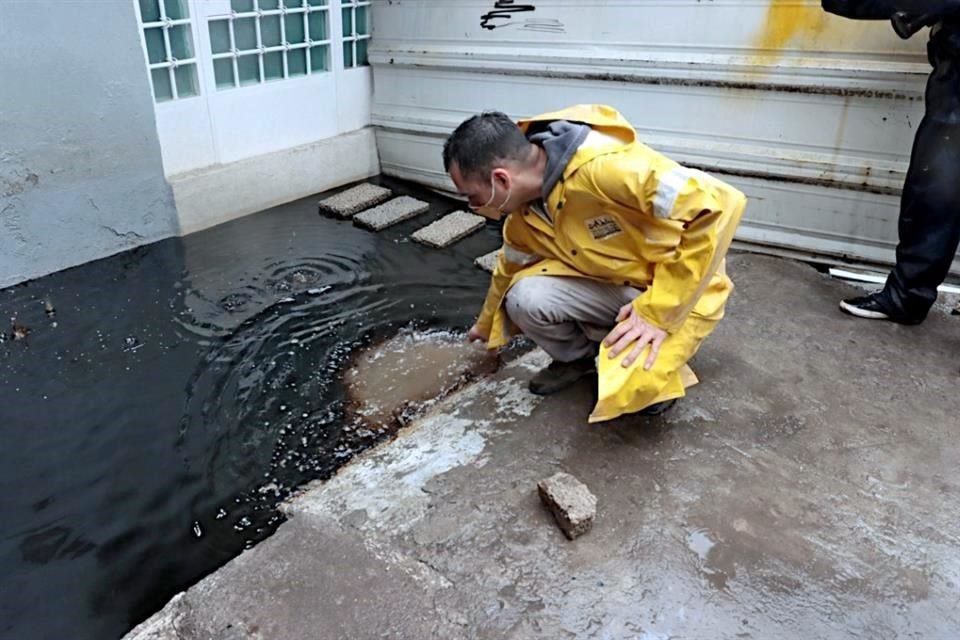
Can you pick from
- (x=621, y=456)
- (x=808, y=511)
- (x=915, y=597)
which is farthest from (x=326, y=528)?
(x=915, y=597)

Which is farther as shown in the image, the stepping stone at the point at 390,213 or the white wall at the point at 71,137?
the stepping stone at the point at 390,213

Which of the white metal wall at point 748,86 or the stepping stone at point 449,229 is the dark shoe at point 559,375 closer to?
the stepping stone at point 449,229

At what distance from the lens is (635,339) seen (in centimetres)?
219

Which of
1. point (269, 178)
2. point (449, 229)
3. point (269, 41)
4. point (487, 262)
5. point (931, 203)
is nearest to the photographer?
point (931, 203)

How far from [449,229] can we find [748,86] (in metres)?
1.85

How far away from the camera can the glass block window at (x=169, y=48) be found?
3857 millimetres

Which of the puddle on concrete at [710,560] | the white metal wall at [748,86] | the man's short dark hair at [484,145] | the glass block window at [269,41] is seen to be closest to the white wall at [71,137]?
the glass block window at [269,41]

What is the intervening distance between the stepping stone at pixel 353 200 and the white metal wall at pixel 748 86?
97cm

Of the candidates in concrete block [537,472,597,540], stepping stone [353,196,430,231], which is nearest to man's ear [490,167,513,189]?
concrete block [537,472,597,540]

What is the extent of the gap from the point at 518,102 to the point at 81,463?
131 inches

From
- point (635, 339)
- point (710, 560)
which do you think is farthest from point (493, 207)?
point (710, 560)

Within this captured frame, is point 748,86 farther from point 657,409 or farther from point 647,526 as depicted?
point 647,526

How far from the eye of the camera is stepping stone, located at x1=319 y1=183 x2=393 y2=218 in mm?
4625

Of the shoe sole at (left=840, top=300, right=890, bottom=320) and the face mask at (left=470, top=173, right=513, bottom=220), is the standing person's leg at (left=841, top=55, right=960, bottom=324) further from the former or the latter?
the face mask at (left=470, top=173, right=513, bottom=220)
